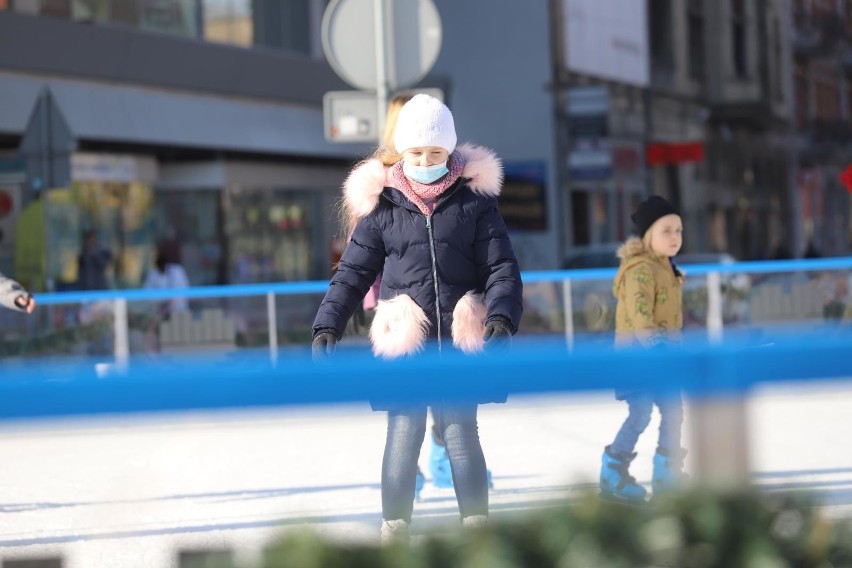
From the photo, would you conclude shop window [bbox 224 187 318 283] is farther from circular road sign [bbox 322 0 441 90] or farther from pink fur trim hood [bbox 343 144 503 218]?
pink fur trim hood [bbox 343 144 503 218]

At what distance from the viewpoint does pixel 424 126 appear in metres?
5.03

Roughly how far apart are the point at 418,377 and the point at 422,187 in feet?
11.0

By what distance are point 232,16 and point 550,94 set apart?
8.34m

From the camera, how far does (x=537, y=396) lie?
172 centimetres

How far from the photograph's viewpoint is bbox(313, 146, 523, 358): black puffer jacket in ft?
16.0

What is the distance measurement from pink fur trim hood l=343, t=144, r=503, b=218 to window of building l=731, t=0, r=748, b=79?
4253 cm

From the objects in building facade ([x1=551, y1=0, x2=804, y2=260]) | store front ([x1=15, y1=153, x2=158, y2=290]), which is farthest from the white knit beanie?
building facade ([x1=551, y1=0, x2=804, y2=260])

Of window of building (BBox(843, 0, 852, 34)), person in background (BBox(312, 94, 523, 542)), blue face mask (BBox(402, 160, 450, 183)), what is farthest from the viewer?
window of building (BBox(843, 0, 852, 34))

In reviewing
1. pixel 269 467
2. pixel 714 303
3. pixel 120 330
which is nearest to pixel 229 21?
pixel 120 330

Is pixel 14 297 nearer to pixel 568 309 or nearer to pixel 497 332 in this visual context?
pixel 497 332

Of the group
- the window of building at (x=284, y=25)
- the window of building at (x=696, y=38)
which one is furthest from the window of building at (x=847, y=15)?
the window of building at (x=284, y=25)

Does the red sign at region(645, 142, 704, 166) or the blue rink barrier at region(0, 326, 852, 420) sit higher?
the red sign at region(645, 142, 704, 166)

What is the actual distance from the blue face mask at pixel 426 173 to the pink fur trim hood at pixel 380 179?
7cm

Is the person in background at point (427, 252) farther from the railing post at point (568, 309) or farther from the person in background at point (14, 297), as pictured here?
the railing post at point (568, 309)
